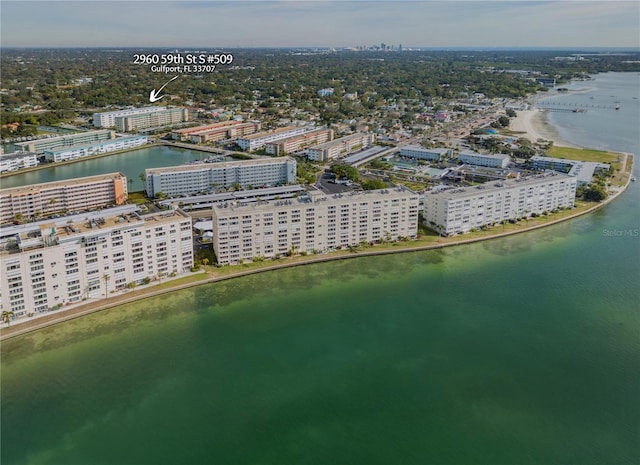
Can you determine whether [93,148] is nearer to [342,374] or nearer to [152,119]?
[152,119]

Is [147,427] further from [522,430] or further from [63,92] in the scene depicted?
[63,92]

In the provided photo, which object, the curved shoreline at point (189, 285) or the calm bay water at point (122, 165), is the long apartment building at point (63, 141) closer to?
the calm bay water at point (122, 165)

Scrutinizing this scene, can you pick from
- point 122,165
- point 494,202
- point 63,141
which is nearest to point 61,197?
point 122,165

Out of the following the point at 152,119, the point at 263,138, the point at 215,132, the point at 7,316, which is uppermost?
the point at 152,119

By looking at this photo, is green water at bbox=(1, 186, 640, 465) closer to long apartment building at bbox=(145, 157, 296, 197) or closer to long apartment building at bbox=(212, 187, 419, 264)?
long apartment building at bbox=(212, 187, 419, 264)

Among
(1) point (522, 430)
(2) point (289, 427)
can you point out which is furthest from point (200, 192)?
(1) point (522, 430)

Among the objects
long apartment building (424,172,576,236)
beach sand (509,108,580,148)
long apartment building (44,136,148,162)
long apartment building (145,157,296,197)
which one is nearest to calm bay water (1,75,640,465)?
long apartment building (424,172,576,236)
